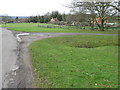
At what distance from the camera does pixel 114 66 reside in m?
6.64

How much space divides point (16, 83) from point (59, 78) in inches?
60.8

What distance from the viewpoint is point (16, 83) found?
476 centimetres

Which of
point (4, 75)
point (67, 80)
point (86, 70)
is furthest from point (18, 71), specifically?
point (86, 70)

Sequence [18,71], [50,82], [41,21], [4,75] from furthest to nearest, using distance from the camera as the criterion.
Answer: [41,21], [18,71], [4,75], [50,82]

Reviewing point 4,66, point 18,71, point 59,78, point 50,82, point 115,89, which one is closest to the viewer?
point 115,89

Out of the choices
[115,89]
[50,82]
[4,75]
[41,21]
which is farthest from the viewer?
[41,21]

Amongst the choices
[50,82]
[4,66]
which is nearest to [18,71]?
[4,66]

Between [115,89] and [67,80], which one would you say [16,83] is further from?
[115,89]

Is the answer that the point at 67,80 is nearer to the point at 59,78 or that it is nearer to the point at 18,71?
the point at 59,78

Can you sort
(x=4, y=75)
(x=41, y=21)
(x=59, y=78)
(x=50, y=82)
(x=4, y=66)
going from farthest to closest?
(x=41, y=21)
(x=4, y=66)
(x=4, y=75)
(x=59, y=78)
(x=50, y=82)

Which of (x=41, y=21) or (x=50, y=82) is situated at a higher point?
(x=41, y=21)

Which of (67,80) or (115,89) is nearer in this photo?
(115,89)

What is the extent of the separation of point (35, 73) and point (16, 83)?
1019 mm

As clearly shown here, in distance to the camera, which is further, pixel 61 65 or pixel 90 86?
pixel 61 65
